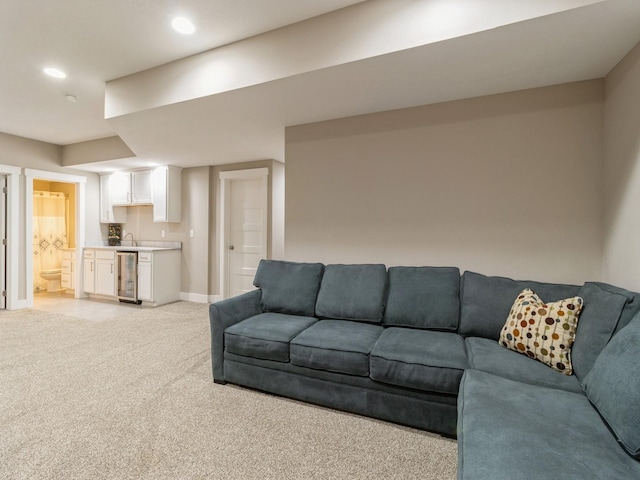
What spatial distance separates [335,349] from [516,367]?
104 cm

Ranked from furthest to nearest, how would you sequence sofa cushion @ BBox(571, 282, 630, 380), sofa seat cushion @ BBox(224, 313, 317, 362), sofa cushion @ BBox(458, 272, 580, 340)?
sofa seat cushion @ BBox(224, 313, 317, 362) < sofa cushion @ BBox(458, 272, 580, 340) < sofa cushion @ BBox(571, 282, 630, 380)

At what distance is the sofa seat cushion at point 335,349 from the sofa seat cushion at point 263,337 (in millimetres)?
87

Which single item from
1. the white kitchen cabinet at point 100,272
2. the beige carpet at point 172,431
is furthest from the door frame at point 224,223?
the beige carpet at point 172,431

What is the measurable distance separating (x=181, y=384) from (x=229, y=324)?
59 cm

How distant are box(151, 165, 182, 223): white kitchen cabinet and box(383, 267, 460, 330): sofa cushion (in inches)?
164

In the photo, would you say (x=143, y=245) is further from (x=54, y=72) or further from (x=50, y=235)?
(x=54, y=72)

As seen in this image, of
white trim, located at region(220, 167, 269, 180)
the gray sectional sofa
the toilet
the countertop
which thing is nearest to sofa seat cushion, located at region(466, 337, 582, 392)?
the gray sectional sofa

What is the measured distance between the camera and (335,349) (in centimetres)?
209

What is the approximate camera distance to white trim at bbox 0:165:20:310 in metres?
4.62

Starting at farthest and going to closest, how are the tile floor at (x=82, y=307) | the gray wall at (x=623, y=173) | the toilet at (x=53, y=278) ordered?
the toilet at (x=53, y=278), the tile floor at (x=82, y=307), the gray wall at (x=623, y=173)

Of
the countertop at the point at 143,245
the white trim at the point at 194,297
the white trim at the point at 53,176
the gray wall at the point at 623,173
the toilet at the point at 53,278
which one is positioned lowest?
the white trim at the point at 194,297

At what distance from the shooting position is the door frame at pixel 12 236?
4.62m

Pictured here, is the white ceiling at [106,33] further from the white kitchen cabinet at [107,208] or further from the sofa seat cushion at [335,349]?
the white kitchen cabinet at [107,208]

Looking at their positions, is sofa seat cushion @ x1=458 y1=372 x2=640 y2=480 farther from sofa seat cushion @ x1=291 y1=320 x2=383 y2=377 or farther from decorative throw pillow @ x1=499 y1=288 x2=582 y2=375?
sofa seat cushion @ x1=291 y1=320 x2=383 y2=377
